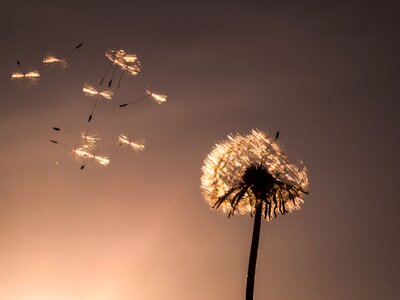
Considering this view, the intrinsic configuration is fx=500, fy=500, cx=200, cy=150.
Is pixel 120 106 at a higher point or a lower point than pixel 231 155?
higher

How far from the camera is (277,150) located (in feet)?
105

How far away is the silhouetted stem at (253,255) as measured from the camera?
27631 mm

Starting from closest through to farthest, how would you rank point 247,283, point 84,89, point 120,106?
point 120,106 → point 84,89 → point 247,283

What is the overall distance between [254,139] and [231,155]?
1934 millimetres

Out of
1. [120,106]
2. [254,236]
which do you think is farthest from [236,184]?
[120,106]

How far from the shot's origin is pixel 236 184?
103ft

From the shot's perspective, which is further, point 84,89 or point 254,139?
point 254,139

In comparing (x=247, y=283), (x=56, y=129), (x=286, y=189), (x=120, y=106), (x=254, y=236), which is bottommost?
(x=247, y=283)

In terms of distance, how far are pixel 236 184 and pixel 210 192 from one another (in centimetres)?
183

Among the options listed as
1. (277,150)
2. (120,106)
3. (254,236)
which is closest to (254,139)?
(277,150)

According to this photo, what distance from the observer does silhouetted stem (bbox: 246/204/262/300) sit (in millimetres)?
27631

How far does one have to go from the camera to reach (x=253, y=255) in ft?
93.9

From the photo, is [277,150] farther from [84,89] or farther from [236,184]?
[84,89]

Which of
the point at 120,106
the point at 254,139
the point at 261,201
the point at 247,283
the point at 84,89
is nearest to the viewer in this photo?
the point at 120,106
